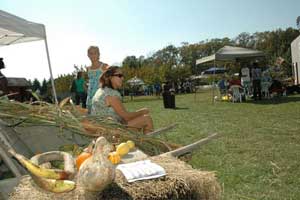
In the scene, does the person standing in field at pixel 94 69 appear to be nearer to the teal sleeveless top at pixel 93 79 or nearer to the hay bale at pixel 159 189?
the teal sleeveless top at pixel 93 79

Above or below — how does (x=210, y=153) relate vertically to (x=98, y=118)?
below

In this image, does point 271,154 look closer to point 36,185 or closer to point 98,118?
point 98,118

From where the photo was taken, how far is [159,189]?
6.31ft

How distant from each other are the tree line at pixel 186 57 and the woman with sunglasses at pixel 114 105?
2469 centimetres

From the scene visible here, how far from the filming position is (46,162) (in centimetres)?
242

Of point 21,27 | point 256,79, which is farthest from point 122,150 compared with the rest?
point 256,79

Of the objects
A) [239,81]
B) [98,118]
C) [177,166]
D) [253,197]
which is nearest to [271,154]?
[253,197]

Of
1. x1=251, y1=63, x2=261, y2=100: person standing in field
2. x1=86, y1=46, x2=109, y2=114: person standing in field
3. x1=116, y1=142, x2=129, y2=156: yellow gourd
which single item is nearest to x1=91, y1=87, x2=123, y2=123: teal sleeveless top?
x1=86, y1=46, x2=109, y2=114: person standing in field

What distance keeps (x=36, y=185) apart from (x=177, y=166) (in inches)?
29.8

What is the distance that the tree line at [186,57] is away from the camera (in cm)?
4744

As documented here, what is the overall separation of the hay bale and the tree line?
1082 inches

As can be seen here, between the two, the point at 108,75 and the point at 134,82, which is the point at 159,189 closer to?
the point at 108,75

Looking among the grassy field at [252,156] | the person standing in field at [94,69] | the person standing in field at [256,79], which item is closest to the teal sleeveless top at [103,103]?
the grassy field at [252,156]

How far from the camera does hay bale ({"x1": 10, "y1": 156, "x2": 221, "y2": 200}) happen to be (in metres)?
1.87
